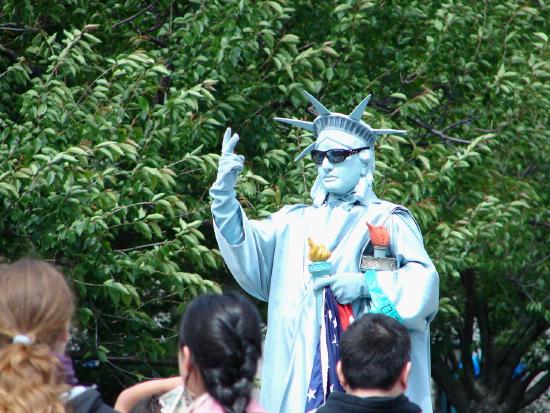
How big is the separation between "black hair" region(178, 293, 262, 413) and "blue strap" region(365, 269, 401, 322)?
1884 mm

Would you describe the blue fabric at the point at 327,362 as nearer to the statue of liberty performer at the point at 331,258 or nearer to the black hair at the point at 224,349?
the statue of liberty performer at the point at 331,258

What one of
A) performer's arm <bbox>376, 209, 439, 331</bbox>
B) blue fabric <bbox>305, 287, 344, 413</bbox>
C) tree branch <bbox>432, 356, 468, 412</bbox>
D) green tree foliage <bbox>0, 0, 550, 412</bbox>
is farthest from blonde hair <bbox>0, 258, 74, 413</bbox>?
tree branch <bbox>432, 356, 468, 412</bbox>

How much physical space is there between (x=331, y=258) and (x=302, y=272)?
14cm

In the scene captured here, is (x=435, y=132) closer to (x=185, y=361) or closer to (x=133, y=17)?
(x=133, y=17)

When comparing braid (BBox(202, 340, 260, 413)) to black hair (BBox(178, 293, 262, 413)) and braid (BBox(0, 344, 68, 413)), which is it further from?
braid (BBox(0, 344, 68, 413))

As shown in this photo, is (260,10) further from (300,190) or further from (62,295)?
(62,295)

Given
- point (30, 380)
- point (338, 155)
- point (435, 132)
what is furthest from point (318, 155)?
point (435, 132)

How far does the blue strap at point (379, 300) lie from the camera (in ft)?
16.1

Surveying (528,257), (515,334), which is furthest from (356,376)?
(515,334)

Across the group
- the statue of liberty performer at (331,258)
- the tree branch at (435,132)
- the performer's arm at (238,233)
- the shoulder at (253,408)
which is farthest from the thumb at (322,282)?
the tree branch at (435,132)

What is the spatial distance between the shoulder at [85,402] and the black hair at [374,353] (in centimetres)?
89

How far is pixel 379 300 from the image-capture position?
4922mm

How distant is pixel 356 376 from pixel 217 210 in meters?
1.59

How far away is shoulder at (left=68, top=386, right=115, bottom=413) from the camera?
293cm
